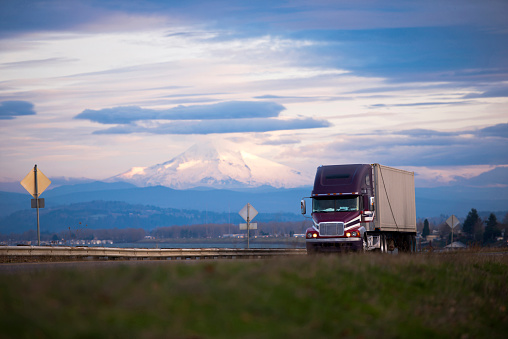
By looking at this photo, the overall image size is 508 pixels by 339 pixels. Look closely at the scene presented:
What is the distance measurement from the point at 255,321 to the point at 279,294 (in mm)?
1312

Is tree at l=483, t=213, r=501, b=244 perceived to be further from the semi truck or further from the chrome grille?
the chrome grille

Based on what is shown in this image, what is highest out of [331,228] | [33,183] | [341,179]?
[33,183]

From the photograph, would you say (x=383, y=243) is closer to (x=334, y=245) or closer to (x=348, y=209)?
(x=348, y=209)

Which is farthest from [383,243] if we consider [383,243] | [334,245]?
[334,245]

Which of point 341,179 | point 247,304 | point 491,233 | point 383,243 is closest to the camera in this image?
point 247,304

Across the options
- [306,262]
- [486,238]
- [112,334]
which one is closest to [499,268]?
[306,262]

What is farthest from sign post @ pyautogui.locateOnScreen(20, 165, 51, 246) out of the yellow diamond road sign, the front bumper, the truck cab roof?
the truck cab roof

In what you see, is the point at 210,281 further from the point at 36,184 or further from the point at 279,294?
the point at 36,184

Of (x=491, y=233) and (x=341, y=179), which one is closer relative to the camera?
(x=341, y=179)

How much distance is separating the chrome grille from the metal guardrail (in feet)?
29.3

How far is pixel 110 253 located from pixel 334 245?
1000 centimetres

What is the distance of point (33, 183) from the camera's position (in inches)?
1084

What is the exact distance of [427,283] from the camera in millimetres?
15461

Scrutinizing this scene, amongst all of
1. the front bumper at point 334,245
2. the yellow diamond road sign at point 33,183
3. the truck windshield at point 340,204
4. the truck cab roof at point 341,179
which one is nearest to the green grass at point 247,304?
the front bumper at point 334,245
